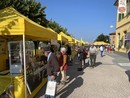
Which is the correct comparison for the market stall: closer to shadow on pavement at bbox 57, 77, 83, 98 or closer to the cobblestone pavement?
shadow on pavement at bbox 57, 77, 83, 98

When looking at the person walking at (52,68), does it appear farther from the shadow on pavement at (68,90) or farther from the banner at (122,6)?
the banner at (122,6)

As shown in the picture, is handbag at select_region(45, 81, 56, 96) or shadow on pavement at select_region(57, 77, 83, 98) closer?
handbag at select_region(45, 81, 56, 96)

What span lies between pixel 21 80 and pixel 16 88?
0.27 m

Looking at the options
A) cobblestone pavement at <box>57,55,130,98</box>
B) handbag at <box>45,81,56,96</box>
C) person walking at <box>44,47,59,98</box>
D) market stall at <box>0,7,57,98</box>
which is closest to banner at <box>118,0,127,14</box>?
cobblestone pavement at <box>57,55,130,98</box>

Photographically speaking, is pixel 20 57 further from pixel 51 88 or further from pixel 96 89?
pixel 96 89

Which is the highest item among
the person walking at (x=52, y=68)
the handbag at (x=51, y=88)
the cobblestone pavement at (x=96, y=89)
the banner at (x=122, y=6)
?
the banner at (x=122, y=6)

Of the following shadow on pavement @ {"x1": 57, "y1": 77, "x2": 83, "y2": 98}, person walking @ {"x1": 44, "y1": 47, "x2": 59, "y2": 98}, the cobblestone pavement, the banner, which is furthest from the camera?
the banner

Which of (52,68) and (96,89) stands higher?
A: (52,68)

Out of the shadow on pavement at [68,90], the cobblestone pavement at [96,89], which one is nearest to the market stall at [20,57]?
the shadow on pavement at [68,90]

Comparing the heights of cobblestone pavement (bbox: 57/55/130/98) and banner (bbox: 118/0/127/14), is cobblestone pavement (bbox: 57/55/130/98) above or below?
below

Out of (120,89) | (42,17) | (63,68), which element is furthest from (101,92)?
(42,17)

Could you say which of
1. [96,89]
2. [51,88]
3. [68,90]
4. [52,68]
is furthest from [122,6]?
[51,88]

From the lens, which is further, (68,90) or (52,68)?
(68,90)

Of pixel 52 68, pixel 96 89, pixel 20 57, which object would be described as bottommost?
pixel 96 89
